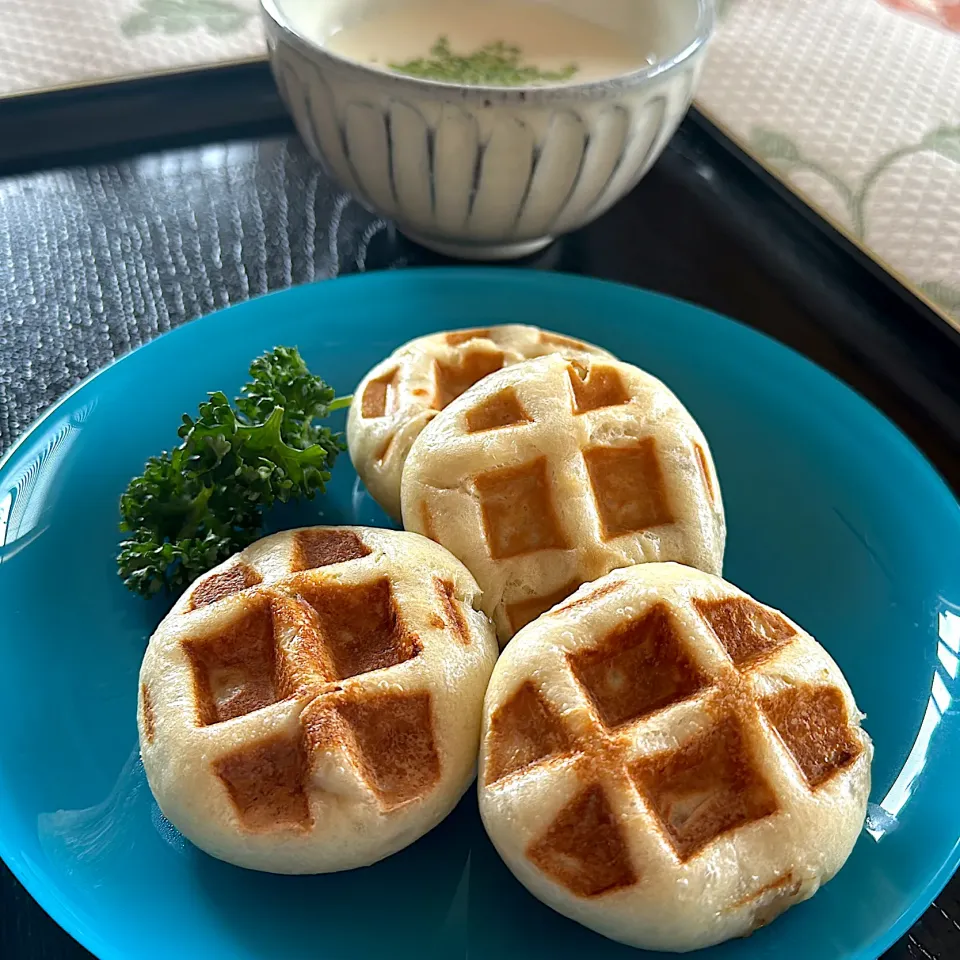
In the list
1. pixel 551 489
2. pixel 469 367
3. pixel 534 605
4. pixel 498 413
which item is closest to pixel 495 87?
pixel 469 367

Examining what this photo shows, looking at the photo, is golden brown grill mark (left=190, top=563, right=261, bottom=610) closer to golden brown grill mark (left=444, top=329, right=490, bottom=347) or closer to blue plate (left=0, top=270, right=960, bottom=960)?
blue plate (left=0, top=270, right=960, bottom=960)

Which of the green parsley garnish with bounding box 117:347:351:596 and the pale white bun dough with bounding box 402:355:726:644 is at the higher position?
the pale white bun dough with bounding box 402:355:726:644

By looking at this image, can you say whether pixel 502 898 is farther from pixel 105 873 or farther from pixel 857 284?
pixel 857 284

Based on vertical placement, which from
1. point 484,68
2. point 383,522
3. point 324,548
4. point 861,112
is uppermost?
point 484,68

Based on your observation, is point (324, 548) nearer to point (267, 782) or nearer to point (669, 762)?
point (267, 782)

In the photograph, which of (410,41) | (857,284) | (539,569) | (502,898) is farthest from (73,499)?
(857,284)

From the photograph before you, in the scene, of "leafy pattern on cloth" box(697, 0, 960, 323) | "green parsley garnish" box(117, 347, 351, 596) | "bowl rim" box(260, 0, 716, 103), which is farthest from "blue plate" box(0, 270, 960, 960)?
"leafy pattern on cloth" box(697, 0, 960, 323)
